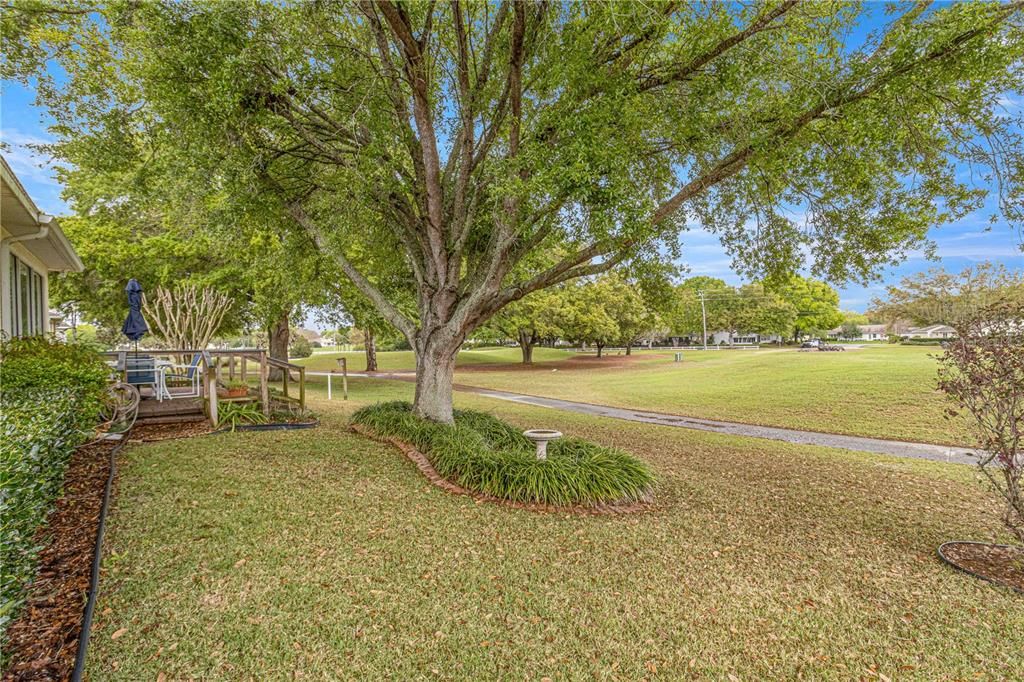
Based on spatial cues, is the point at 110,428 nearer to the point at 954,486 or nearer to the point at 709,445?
the point at 709,445

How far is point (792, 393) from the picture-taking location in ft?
52.5

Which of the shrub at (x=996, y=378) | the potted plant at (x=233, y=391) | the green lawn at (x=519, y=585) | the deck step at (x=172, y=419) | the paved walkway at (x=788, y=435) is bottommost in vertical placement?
the paved walkway at (x=788, y=435)

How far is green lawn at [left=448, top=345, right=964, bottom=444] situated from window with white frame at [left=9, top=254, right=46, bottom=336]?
15225 mm

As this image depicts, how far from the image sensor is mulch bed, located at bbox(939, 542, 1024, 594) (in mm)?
4227

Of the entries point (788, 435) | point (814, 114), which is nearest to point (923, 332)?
point (788, 435)

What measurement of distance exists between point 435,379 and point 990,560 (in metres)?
7.30

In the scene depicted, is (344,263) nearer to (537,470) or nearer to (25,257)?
(537,470)

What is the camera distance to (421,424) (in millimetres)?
8188

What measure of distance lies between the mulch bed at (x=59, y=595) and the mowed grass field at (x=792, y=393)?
28.7 feet

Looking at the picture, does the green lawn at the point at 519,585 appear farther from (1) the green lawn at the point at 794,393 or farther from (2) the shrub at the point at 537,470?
(1) the green lawn at the point at 794,393

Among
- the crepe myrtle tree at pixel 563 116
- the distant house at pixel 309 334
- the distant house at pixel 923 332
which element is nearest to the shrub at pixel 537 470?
the crepe myrtle tree at pixel 563 116

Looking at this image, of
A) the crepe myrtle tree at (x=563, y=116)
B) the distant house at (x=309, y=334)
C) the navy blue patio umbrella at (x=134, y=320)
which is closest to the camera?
the crepe myrtle tree at (x=563, y=116)

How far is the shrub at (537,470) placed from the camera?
577cm

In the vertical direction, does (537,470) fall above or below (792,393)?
above
